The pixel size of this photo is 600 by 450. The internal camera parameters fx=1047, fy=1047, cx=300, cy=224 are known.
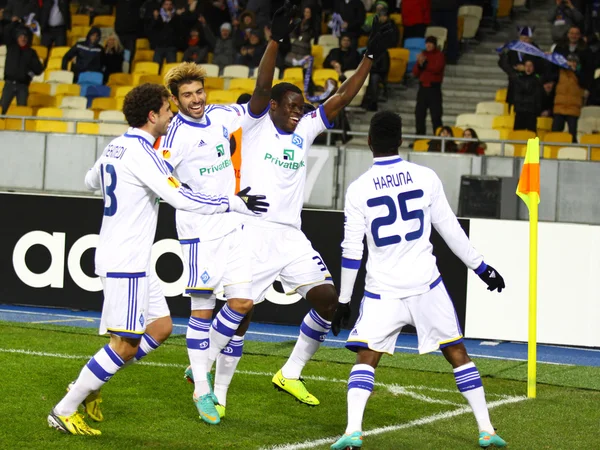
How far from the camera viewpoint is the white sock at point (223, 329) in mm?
7578

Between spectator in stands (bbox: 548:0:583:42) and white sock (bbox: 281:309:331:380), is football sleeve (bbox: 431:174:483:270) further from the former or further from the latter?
spectator in stands (bbox: 548:0:583:42)

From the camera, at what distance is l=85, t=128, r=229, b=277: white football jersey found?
21.3ft

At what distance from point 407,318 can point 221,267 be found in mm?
1659

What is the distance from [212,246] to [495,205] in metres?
7.45

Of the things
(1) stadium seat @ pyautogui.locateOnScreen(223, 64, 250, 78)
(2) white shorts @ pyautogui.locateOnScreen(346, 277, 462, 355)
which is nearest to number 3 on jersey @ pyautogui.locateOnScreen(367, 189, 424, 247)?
(2) white shorts @ pyautogui.locateOnScreen(346, 277, 462, 355)

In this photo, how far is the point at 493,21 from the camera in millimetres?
21641

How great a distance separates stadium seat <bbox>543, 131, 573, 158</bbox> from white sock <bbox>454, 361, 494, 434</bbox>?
9.95 meters

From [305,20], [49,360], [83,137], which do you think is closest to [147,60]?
[305,20]

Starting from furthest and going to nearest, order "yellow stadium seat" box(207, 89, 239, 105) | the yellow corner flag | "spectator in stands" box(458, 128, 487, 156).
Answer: "yellow stadium seat" box(207, 89, 239, 105) → "spectator in stands" box(458, 128, 487, 156) → the yellow corner flag

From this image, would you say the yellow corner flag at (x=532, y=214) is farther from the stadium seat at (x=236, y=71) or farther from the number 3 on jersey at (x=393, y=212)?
the stadium seat at (x=236, y=71)

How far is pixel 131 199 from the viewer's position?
21.6 feet

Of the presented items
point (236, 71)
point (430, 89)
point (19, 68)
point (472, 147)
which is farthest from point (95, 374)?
point (19, 68)

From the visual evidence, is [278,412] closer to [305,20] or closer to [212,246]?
[212,246]

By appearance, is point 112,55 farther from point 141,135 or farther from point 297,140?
point 141,135
